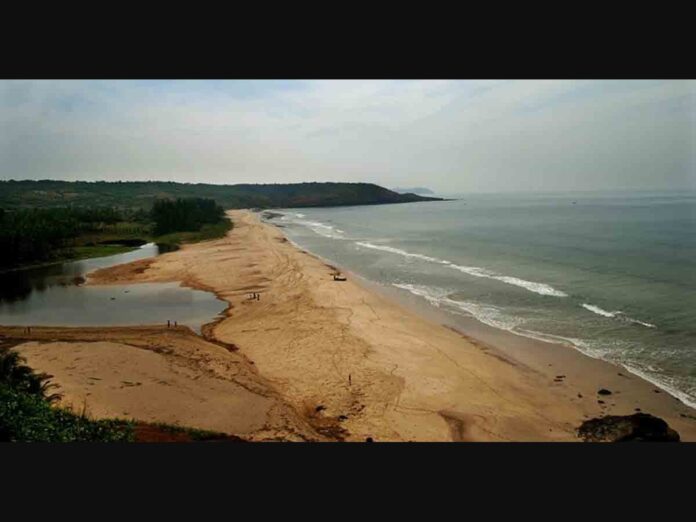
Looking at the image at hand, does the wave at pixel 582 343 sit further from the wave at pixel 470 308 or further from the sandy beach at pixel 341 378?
the sandy beach at pixel 341 378

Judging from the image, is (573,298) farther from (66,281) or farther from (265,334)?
(66,281)

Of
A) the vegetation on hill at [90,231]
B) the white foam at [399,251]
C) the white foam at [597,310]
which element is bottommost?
the white foam at [597,310]

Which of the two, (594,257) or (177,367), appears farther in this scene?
(594,257)

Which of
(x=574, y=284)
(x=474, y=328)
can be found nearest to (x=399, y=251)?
Answer: (x=574, y=284)

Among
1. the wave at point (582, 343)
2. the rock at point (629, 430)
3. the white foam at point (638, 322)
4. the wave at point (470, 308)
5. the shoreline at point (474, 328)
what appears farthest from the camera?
the wave at point (470, 308)

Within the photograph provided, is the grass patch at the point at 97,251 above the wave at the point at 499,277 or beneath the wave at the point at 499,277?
above

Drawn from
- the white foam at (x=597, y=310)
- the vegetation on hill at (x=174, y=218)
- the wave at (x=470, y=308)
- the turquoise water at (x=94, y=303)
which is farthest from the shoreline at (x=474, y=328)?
the vegetation on hill at (x=174, y=218)

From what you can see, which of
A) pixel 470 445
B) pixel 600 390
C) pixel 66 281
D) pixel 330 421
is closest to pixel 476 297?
pixel 600 390
